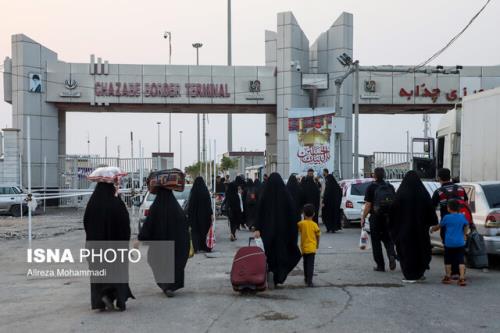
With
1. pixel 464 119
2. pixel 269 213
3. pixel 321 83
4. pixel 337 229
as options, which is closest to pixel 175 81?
pixel 321 83

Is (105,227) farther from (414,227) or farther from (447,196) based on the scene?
(447,196)

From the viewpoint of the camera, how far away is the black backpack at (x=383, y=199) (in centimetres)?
1034

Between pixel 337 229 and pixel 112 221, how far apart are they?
1196 cm

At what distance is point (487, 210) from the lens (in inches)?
420

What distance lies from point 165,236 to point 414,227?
12.5 feet

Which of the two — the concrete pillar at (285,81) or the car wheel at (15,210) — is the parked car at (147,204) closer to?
the car wheel at (15,210)

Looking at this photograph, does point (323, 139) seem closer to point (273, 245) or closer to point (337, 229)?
point (337, 229)

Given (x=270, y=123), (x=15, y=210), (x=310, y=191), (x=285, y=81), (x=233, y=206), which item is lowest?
(x=15, y=210)

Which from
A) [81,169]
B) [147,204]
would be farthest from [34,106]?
[147,204]

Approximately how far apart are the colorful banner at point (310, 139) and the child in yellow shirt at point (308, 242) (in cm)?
2071

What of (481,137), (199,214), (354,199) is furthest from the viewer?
(354,199)

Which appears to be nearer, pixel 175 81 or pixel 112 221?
pixel 112 221

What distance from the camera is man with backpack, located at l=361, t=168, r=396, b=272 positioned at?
10406 millimetres

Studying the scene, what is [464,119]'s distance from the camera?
49.4ft
